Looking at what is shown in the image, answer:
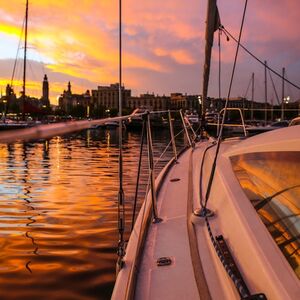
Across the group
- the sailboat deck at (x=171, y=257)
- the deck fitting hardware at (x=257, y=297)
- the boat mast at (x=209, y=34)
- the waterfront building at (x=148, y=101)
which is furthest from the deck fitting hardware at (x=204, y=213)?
the waterfront building at (x=148, y=101)

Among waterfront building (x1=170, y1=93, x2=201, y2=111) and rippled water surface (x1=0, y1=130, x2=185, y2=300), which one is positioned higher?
waterfront building (x1=170, y1=93, x2=201, y2=111)

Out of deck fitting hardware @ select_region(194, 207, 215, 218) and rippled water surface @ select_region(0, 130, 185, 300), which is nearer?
deck fitting hardware @ select_region(194, 207, 215, 218)

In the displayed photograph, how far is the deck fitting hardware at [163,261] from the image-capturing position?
2490 mm

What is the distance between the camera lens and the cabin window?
1.99m

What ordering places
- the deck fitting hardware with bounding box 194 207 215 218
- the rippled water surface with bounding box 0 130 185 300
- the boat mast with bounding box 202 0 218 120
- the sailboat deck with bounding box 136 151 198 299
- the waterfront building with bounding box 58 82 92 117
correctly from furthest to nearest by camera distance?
1. the waterfront building with bounding box 58 82 92 117
2. the boat mast with bounding box 202 0 218 120
3. the rippled water surface with bounding box 0 130 185 300
4. the deck fitting hardware with bounding box 194 207 215 218
5. the sailboat deck with bounding box 136 151 198 299

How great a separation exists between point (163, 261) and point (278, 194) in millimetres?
800

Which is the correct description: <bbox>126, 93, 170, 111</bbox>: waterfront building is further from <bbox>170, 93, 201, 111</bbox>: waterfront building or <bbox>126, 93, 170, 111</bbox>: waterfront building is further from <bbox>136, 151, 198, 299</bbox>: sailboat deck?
<bbox>136, 151, 198, 299</bbox>: sailboat deck

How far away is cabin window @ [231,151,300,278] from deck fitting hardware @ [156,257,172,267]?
2.02ft

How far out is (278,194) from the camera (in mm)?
2412

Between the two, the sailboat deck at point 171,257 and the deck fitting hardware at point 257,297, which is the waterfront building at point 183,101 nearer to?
the sailboat deck at point 171,257

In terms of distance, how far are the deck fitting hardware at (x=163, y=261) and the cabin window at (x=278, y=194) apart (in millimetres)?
617

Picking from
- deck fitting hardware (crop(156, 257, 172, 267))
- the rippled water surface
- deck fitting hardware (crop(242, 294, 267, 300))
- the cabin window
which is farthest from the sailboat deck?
the rippled water surface

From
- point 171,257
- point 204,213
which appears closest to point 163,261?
point 171,257

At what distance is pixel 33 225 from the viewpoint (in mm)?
6949
